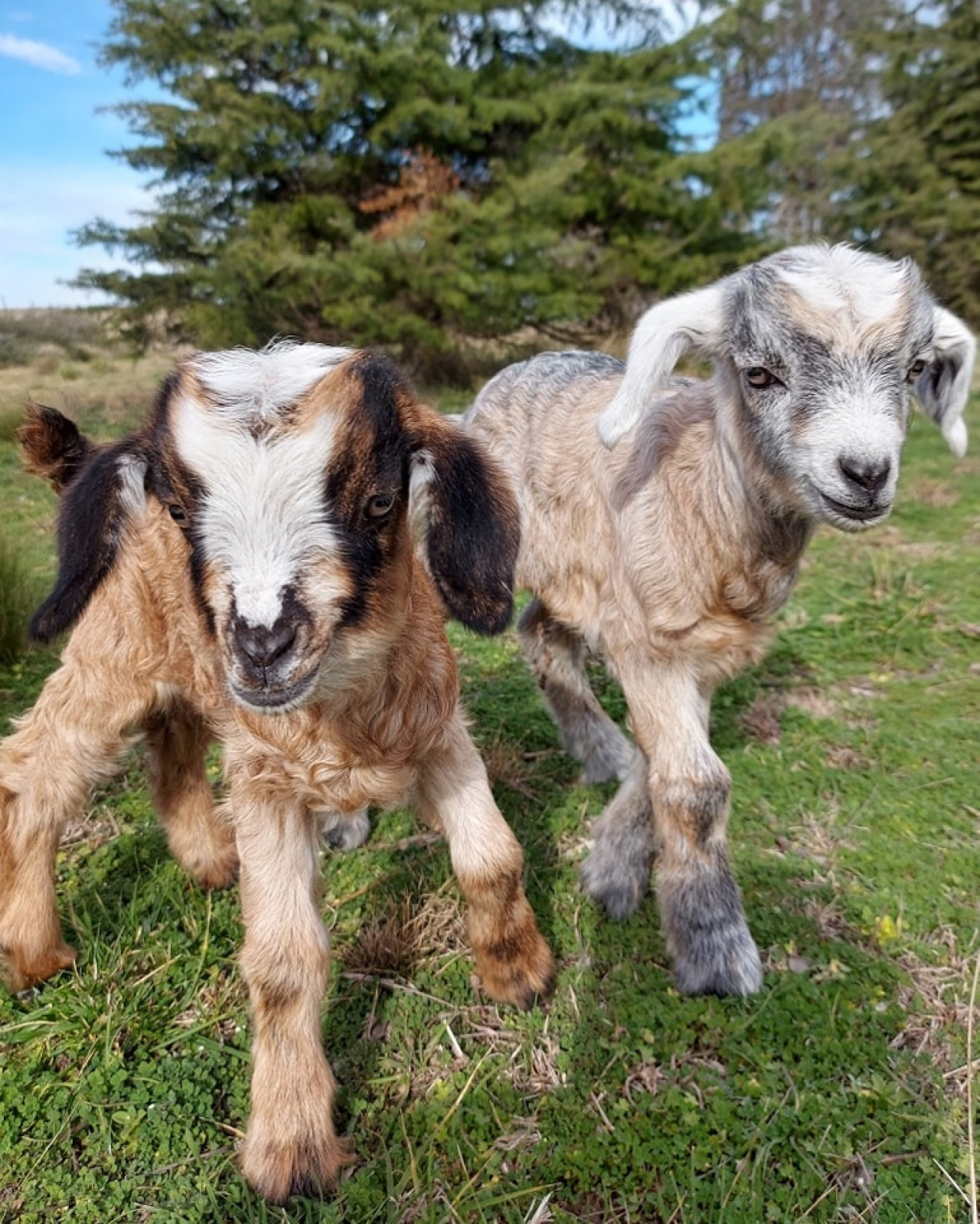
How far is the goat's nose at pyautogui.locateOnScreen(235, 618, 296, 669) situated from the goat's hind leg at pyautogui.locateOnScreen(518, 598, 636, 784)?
2090 millimetres

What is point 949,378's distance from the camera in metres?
2.68

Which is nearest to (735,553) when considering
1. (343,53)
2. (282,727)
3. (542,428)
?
(542,428)

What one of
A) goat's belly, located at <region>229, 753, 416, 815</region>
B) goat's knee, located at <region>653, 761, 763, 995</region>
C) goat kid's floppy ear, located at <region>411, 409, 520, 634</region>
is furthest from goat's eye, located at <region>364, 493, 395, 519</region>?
goat's knee, located at <region>653, 761, 763, 995</region>

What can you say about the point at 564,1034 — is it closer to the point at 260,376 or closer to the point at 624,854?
the point at 624,854

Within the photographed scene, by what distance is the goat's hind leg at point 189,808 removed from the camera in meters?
2.86

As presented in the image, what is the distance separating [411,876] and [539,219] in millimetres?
11189

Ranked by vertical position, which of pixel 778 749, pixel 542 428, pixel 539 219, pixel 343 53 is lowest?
pixel 778 749

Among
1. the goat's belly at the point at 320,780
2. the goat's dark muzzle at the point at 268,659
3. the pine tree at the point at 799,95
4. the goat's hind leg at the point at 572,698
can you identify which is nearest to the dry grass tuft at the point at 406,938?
the goat's belly at the point at 320,780

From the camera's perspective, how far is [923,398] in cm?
275

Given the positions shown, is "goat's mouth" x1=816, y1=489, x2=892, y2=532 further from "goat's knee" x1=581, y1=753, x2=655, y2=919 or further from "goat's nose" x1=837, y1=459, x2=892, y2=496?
"goat's knee" x1=581, y1=753, x2=655, y2=919

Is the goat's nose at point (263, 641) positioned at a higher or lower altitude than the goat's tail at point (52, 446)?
lower

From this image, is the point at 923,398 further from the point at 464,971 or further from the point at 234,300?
the point at 234,300

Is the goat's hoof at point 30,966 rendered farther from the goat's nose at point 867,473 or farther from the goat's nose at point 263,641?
the goat's nose at point 867,473

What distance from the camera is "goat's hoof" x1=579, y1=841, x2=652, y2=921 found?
→ 2.80 metres
